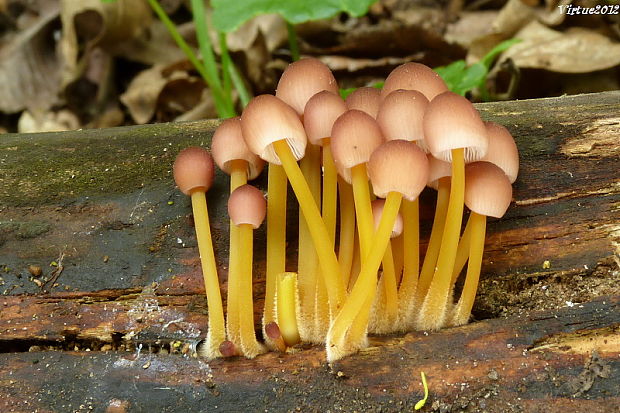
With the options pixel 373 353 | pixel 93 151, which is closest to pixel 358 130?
pixel 373 353

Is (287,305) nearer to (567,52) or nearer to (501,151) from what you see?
(501,151)

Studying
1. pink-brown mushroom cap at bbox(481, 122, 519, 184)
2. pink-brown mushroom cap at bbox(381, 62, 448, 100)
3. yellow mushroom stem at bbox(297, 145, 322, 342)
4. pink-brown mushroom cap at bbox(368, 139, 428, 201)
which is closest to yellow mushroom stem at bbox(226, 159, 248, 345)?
yellow mushroom stem at bbox(297, 145, 322, 342)

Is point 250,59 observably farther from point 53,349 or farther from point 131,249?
point 53,349

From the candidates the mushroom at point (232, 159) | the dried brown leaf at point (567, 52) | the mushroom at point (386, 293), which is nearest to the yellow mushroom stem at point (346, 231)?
the mushroom at point (386, 293)

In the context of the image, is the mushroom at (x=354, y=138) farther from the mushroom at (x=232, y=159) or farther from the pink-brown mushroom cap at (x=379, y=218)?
the mushroom at (x=232, y=159)

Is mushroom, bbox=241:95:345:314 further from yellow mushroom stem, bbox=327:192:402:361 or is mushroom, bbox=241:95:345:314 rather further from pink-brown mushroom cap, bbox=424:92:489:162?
pink-brown mushroom cap, bbox=424:92:489:162

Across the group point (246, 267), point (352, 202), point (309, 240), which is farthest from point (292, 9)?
point (246, 267)
